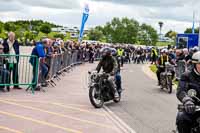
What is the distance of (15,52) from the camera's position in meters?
15.6

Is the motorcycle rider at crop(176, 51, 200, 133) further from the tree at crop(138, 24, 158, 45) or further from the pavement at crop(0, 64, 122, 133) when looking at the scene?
the tree at crop(138, 24, 158, 45)

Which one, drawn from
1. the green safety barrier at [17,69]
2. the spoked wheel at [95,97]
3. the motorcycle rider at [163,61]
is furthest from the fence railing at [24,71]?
the motorcycle rider at [163,61]

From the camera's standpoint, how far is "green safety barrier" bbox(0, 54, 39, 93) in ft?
47.6

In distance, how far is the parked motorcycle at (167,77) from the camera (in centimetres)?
1855

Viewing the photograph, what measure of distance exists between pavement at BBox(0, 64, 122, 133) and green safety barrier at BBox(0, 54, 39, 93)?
35cm

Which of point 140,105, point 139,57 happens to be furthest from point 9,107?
point 139,57

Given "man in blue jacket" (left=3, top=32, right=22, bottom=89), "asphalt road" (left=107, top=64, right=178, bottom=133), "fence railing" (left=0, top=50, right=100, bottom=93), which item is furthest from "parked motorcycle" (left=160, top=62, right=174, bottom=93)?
"man in blue jacket" (left=3, top=32, right=22, bottom=89)

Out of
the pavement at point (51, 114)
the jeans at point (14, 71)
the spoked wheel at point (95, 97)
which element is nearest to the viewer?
the pavement at point (51, 114)

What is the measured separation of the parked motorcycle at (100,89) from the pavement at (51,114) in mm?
292

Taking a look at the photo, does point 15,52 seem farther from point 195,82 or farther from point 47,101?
point 195,82

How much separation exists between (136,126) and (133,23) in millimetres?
97793

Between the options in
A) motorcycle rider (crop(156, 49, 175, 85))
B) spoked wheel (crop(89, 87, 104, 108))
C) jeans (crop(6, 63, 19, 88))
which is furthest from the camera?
motorcycle rider (crop(156, 49, 175, 85))

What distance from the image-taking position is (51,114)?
1153cm

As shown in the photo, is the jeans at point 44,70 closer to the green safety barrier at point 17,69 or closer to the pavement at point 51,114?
the green safety barrier at point 17,69
